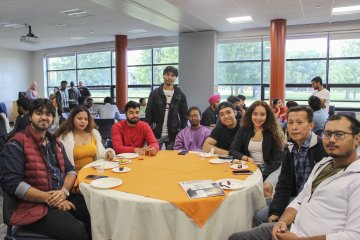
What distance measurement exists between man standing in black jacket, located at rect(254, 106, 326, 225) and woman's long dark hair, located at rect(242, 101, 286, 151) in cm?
68

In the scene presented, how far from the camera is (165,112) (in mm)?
4020

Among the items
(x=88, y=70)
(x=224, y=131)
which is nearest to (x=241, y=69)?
(x=224, y=131)

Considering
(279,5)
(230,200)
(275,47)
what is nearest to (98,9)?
(279,5)

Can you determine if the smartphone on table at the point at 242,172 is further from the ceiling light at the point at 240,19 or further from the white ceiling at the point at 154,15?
the ceiling light at the point at 240,19

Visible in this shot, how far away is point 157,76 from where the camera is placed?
35.1 feet

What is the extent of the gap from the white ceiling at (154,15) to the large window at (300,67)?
67 centimetres

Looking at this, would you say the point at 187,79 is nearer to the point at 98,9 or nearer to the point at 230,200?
the point at 98,9

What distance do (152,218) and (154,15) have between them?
19.6 feet

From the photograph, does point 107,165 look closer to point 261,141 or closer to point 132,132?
point 132,132

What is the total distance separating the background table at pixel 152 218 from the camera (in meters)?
1.69

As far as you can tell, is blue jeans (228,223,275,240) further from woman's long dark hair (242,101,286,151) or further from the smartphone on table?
woman's long dark hair (242,101,286,151)

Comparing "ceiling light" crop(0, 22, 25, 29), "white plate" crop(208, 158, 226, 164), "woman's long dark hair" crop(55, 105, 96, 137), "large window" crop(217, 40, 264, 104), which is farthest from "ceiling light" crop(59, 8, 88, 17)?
"white plate" crop(208, 158, 226, 164)

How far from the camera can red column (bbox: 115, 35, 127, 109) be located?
9784mm

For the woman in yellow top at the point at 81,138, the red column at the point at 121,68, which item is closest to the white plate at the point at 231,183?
the woman in yellow top at the point at 81,138
